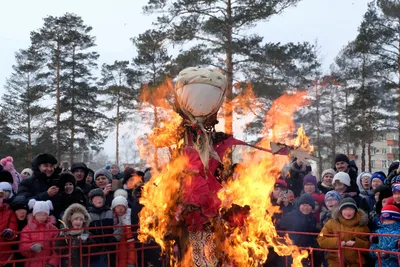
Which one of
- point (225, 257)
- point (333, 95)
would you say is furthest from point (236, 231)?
point (333, 95)

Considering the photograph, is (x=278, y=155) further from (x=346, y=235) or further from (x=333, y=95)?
(x=333, y=95)

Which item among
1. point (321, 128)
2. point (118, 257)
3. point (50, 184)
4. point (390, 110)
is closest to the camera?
point (118, 257)

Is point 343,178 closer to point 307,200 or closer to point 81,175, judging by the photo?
point 307,200

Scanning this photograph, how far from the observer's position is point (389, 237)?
5.23 m

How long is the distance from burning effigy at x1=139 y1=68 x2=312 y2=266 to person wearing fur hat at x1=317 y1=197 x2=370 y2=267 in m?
1.24

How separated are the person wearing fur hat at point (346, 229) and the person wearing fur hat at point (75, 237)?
2922 mm

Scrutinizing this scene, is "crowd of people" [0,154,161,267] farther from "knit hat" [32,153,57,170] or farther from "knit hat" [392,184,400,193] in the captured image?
"knit hat" [392,184,400,193]

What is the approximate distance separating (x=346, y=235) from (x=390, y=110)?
22536mm

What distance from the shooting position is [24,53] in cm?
2956

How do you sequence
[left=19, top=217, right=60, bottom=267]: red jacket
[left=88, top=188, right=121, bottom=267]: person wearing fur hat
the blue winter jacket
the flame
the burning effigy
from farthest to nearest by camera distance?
[left=88, top=188, right=121, bottom=267]: person wearing fur hat, [left=19, top=217, right=60, bottom=267]: red jacket, the blue winter jacket, the flame, the burning effigy

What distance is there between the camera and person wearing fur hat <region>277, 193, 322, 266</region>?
6422 mm

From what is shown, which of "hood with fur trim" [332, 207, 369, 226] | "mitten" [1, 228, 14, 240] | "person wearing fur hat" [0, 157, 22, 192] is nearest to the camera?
"mitten" [1, 228, 14, 240]

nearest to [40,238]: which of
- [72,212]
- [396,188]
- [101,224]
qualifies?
[72,212]

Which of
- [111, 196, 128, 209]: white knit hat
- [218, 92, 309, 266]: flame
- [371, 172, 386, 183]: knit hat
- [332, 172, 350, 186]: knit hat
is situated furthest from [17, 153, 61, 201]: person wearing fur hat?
[371, 172, 386, 183]: knit hat
